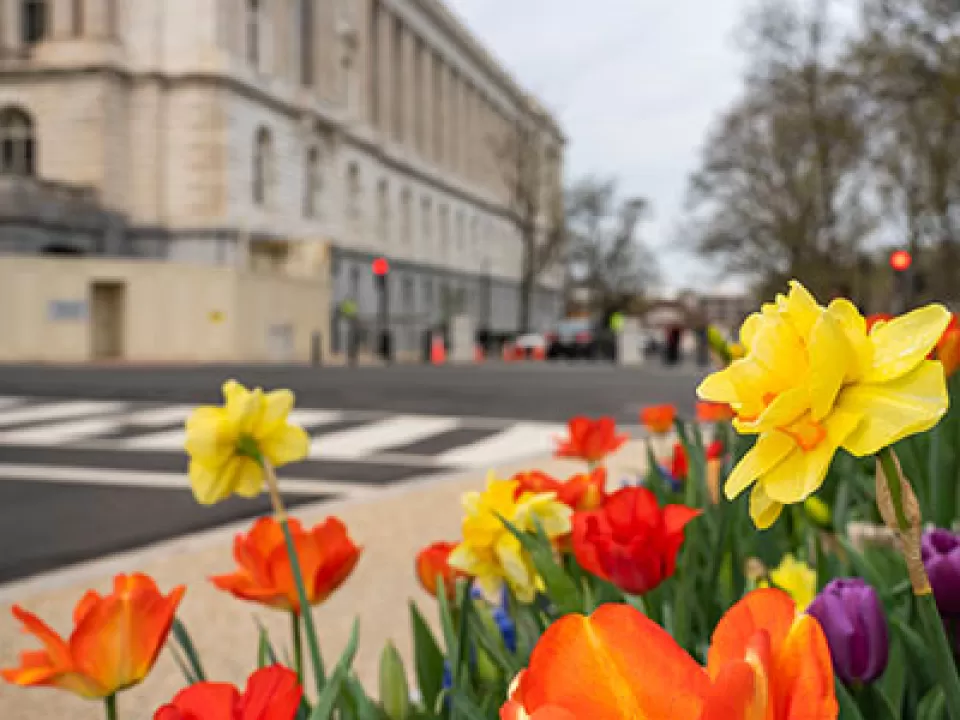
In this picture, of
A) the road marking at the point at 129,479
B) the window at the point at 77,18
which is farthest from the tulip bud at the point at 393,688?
the window at the point at 77,18

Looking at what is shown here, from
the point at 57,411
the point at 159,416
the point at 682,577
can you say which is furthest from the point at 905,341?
the point at 57,411

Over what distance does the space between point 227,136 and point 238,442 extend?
32635mm

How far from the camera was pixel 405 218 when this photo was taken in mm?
50781

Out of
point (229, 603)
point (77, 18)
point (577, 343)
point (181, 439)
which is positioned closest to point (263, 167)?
point (77, 18)

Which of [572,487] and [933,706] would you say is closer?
[933,706]

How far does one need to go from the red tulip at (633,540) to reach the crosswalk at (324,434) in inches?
233

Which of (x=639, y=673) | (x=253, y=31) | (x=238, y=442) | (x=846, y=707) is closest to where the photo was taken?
(x=639, y=673)

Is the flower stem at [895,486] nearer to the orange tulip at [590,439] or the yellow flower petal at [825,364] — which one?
the yellow flower petal at [825,364]

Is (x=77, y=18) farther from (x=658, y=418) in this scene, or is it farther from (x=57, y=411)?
(x=658, y=418)

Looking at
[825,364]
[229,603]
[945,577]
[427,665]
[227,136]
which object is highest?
[227,136]

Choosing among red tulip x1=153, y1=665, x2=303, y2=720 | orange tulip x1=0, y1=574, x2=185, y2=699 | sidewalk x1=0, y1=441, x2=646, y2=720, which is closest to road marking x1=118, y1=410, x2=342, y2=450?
sidewalk x1=0, y1=441, x2=646, y2=720

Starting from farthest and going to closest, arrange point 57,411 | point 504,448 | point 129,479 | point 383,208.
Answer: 1. point 383,208
2. point 57,411
3. point 504,448
4. point 129,479

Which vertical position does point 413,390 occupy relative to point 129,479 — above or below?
above

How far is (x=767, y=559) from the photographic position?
6.11ft
